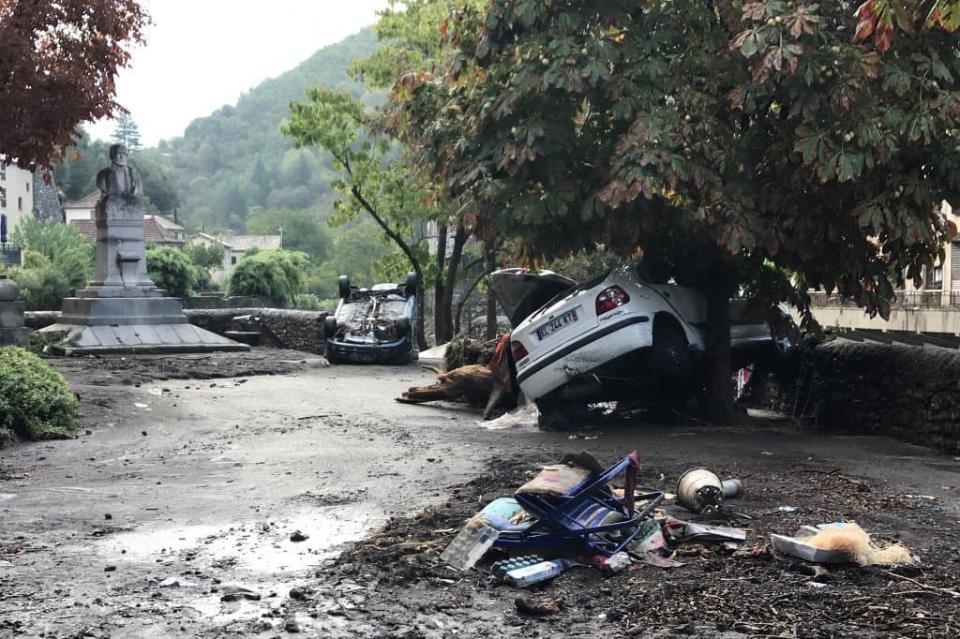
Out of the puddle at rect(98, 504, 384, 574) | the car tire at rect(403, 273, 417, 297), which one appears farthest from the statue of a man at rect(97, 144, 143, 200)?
the puddle at rect(98, 504, 384, 574)

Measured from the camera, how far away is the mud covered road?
5422 mm

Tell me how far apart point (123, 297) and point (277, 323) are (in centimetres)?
690

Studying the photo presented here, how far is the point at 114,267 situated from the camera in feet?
84.2

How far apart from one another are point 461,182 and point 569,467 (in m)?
5.95

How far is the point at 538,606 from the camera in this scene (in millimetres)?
5469

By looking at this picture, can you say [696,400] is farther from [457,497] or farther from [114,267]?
[114,267]

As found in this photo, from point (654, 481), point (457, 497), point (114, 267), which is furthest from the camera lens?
point (114, 267)

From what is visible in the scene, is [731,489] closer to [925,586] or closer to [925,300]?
[925,586]

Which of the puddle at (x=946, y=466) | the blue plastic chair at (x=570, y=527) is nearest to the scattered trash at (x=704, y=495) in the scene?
the blue plastic chair at (x=570, y=527)

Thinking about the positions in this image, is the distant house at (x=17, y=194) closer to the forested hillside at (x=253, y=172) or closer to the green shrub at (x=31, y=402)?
the forested hillside at (x=253, y=172)

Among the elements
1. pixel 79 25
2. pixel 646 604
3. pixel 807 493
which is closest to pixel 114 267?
pixel 79 25

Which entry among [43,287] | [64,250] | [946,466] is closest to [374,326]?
[946,466]

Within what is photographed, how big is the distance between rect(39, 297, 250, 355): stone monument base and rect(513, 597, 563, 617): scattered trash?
64.5 feet

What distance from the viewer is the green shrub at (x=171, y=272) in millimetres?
38344
